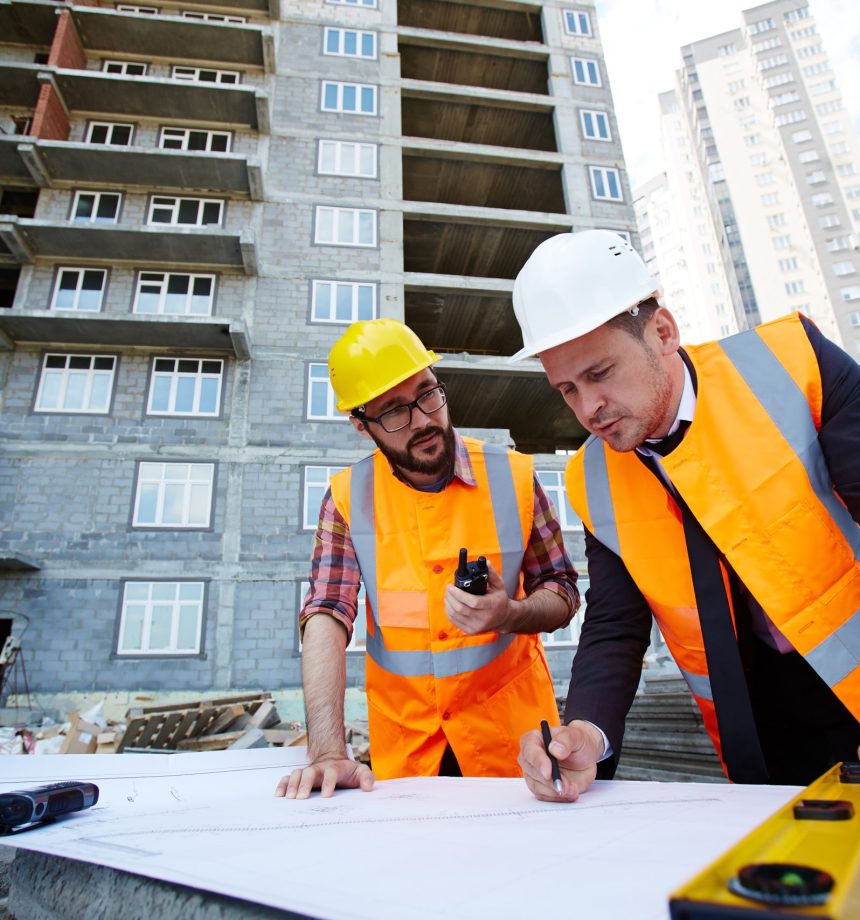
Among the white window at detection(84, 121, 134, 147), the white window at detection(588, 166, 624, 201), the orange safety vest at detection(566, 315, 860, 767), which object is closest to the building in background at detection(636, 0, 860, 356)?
the white window at detection(588, 166, 624, 201)

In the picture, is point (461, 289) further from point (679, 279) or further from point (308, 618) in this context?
point (679, 279)

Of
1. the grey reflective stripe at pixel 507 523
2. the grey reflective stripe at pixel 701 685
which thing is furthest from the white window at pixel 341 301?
the grey reflective stripe at pixel 701 685

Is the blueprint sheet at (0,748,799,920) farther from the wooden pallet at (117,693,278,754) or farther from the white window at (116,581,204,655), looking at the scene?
the white window at (116,581,204,655)

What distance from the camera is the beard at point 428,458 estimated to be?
2.38m

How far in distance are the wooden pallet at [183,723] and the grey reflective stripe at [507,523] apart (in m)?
5.37

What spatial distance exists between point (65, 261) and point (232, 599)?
9.41 meters

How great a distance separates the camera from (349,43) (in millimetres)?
18297

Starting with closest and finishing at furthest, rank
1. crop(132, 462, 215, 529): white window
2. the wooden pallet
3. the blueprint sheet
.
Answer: the blueprint sheet < the wooden pallet < crop(132, 462, 215, 529): white window

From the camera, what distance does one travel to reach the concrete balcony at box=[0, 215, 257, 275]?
45.3 feet

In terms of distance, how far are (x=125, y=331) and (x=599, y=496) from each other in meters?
14.3

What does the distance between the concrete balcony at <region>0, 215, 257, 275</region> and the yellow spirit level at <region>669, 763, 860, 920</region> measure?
15310mm

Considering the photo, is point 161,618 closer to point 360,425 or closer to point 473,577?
point 360,425

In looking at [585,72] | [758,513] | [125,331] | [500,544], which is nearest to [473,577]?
[500,544]

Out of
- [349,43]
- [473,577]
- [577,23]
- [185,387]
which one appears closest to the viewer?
[473,577]
